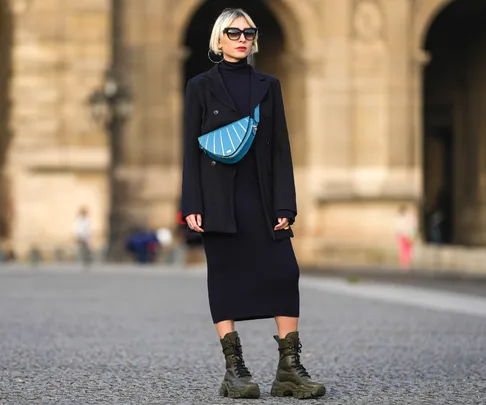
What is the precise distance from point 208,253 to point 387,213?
30.2m

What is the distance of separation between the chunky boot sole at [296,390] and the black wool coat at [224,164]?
0.79 metres

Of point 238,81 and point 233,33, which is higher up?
point 233,33

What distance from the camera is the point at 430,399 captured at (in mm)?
8219

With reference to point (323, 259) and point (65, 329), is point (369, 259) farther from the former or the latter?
point (65, 329)

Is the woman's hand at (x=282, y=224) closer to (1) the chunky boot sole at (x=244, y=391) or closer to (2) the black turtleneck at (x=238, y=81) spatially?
(2) the black turtleneck at (x=238, y=81)

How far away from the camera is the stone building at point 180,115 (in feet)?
110

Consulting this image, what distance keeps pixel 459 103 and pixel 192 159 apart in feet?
129

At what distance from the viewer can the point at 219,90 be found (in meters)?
8.23

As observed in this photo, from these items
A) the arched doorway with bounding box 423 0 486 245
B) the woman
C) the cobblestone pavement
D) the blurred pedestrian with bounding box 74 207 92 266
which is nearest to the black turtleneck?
the woman

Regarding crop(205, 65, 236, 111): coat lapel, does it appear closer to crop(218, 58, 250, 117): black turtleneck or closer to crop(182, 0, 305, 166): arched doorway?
crop(218, 58, 250, 117): black turtleneck

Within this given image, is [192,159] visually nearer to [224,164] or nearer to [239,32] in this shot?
[224,164]

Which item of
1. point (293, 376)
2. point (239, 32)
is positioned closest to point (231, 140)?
point (239, 32)

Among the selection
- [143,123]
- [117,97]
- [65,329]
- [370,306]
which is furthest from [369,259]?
[65,329]

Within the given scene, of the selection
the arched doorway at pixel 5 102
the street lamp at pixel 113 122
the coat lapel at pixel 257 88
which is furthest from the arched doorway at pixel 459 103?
the coat lapel at pixel 257 88
